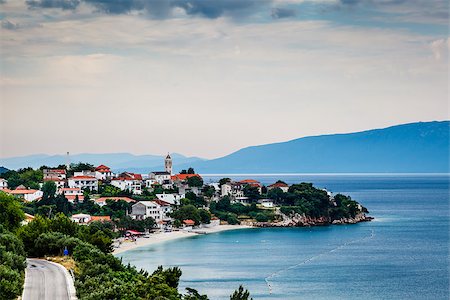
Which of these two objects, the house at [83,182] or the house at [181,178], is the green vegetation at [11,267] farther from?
the house at [181,178]

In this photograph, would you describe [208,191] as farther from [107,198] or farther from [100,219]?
[100,219]

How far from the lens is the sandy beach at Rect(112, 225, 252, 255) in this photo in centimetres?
4141

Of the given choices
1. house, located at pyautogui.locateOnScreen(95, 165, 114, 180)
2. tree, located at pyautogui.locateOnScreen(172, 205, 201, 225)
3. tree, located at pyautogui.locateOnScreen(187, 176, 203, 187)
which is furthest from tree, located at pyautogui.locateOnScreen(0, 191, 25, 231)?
tree, located at pyautogui.locateOnScreen(187, 176, 203, 187)

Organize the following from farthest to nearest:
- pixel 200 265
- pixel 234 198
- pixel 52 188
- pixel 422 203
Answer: pixel 422 203 < pixel 234 198 < pixel 52 188 < pixel 200 265

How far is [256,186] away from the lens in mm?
63219

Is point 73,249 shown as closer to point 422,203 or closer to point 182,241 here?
point 182,241

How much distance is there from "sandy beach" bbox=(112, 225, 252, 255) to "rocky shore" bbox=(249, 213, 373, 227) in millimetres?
2369

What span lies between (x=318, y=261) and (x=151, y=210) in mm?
16874

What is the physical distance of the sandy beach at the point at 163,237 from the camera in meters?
41.4

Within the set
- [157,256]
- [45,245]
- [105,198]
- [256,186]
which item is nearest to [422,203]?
[256,186]

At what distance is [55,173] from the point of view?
5684 cm

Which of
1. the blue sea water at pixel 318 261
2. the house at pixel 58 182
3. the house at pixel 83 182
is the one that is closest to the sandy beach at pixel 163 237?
the blue sea water at pixel 318 261

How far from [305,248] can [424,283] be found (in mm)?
12399

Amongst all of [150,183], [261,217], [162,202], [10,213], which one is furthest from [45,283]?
[150,183]
